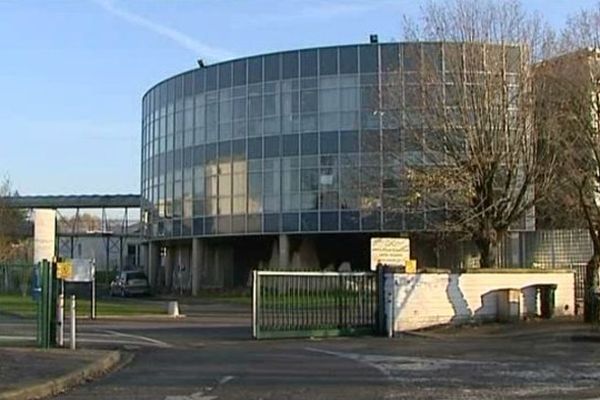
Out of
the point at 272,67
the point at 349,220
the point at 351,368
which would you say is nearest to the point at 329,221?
the point at 349,220

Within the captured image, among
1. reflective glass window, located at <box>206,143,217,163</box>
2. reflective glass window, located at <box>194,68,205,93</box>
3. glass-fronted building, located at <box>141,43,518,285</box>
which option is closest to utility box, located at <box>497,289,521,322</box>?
glass-fronted building, located at <box>141,43,518,285</box>

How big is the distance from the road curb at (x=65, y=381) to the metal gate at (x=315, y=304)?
7.09m

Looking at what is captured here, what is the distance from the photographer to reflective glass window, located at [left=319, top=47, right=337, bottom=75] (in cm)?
5962

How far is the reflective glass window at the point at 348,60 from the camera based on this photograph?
58.9m

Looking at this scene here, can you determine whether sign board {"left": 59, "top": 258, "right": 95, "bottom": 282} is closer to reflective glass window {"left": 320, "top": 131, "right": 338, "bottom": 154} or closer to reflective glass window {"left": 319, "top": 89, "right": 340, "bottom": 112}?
reflective glass window {"left": 320, "top": 131, "right": 338, "bottom": 154}

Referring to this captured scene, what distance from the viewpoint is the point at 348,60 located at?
59094 millimetres

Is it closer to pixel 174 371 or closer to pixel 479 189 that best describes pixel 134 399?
pixel 174 371

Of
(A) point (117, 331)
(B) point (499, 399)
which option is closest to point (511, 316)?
(A) point (117, 331)

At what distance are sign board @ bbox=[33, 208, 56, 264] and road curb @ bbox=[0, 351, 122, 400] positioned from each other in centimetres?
455

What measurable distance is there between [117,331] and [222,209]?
32771mm

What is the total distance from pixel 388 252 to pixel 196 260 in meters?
35.5

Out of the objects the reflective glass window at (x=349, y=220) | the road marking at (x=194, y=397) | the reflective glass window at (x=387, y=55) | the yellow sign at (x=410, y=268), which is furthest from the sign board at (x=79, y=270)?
the reflective glass window at (x=349, y=220)

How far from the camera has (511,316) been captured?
3186cm

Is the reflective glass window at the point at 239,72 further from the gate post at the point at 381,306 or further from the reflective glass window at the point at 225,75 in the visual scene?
the gate post at the point at 381,306
